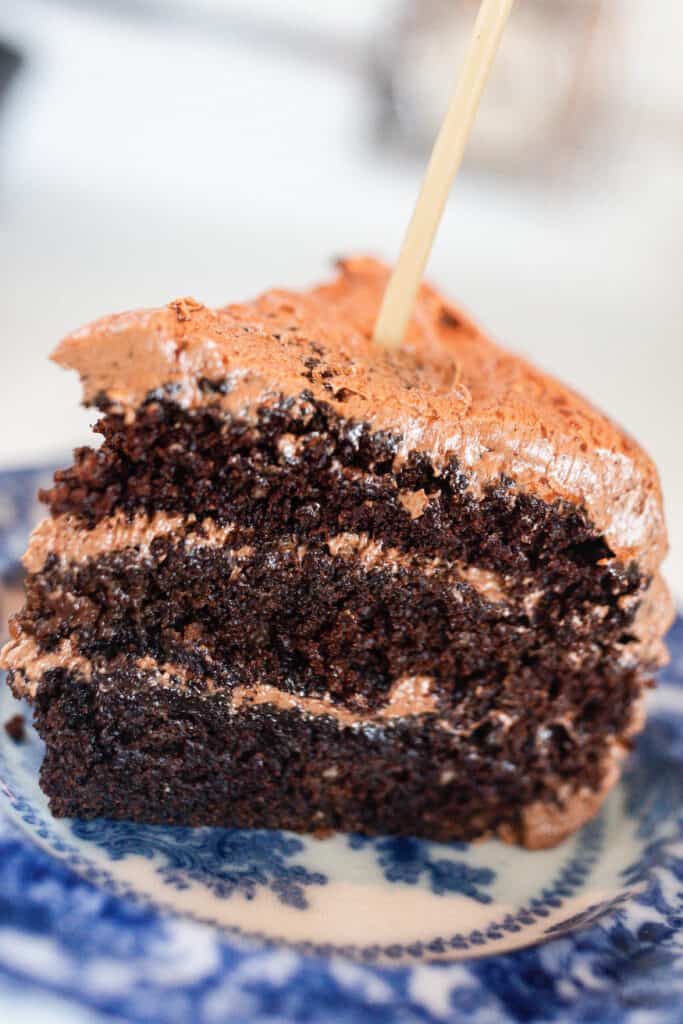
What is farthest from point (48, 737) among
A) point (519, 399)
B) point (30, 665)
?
point (519, 399)

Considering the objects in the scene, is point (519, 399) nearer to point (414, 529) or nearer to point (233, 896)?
point (414, 529)

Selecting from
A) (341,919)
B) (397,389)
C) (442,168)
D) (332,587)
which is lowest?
(341,919)

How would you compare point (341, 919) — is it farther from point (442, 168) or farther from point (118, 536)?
point (442, 168)

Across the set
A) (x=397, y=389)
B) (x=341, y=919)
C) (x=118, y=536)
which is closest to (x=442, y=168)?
(x=397, y=389)

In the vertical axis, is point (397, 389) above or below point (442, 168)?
below

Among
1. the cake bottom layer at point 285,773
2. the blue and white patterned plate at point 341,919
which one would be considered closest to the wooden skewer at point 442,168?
the cake bottom layer at point 285,773

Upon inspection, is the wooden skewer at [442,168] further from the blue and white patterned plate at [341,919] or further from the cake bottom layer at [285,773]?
the blue and white patterned plate at [341,919]

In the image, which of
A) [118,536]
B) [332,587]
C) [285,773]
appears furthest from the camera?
[285,773]

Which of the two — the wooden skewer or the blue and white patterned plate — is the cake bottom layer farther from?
the wooden skewer
